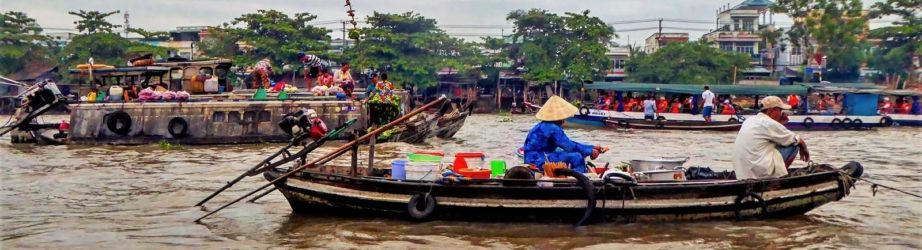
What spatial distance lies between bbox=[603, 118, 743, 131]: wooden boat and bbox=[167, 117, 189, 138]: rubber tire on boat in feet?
39.4

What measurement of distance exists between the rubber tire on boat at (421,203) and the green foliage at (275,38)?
30.5m

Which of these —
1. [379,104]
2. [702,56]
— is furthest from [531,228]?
[702,56]

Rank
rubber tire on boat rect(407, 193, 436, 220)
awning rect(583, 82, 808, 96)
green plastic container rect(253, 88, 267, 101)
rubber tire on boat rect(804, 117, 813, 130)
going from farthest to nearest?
awning rect(583, 82, 808, 96) → rubber tire on boat rect(804, 117, 813, 130) → green plastic container rect(253, 88, 267, 101) → rubber tire on boat rect(407, 193, 436, 220)

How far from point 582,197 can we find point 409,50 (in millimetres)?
32364

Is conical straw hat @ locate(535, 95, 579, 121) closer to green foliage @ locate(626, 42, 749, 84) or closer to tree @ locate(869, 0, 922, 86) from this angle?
green foliage @ locate(626, 42, 749, 84)

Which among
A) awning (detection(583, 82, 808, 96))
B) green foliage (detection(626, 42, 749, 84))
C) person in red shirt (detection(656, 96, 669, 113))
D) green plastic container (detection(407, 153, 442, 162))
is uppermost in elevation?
green foliage (detection(626, 42, 749, 84))

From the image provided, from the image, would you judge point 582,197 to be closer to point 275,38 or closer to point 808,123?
point 808,123

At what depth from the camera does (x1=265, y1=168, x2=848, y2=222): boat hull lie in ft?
26.9

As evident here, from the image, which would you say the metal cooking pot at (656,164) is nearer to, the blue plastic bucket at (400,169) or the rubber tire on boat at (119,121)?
the blue plastic bucket at (400,169)

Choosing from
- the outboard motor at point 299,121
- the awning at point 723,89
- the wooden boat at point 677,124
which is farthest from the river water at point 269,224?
the awning at point 723,89

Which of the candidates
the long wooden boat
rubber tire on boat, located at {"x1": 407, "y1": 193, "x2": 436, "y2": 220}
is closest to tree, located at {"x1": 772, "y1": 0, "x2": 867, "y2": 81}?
the long wooden boat

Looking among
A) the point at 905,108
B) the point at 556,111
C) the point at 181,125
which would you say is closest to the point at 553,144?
the point at 556,111

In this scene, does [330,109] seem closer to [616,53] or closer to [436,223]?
[436,223]

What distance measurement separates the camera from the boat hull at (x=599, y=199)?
8211mm
